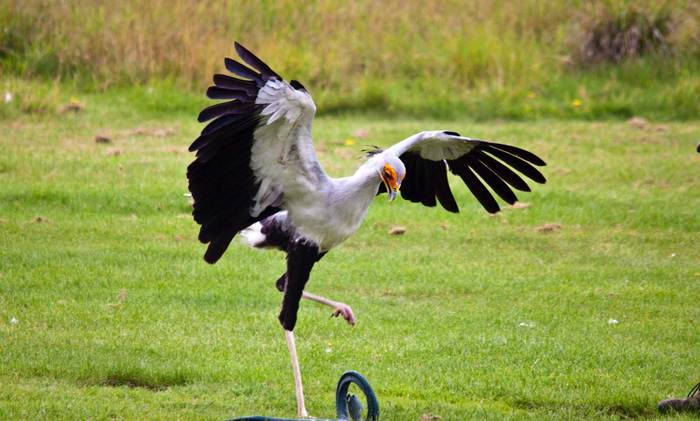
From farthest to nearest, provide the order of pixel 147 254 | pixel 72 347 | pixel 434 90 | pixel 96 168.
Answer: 1. pixel 434 90
2. pixel 96 168
3. pixel 147 254
4. pixel 72 347

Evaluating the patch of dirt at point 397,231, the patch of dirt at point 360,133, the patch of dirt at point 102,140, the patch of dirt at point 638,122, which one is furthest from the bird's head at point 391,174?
the patch of dirt at point 638,122

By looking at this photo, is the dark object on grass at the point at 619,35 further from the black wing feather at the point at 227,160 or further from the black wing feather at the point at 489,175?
the black wing feather at the point at 227,160

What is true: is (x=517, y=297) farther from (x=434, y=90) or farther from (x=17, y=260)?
(x=434, y=90)

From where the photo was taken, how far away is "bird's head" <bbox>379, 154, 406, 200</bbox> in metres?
5.89

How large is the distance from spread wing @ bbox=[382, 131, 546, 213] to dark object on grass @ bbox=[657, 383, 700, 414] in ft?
5.44

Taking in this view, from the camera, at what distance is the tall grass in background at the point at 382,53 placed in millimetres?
14477

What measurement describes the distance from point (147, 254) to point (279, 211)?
300cm

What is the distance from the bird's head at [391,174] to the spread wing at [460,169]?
3.12 feet

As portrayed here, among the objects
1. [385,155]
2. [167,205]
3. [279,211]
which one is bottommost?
[167,205]

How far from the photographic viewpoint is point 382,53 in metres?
15.6

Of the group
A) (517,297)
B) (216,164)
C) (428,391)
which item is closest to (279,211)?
(216,164)

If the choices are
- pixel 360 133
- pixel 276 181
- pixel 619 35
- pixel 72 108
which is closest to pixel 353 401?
pixel 276 181

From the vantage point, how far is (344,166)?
1149 cm

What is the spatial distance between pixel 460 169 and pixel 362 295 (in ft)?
5.01
